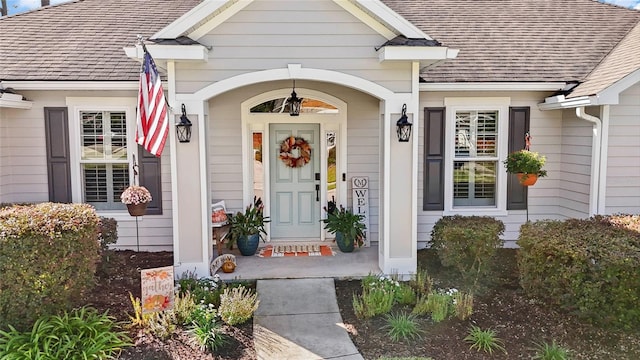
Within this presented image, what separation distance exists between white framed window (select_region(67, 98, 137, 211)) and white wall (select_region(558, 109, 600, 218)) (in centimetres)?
712

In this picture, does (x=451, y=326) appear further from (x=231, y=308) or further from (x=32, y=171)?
(x=32, y=171)

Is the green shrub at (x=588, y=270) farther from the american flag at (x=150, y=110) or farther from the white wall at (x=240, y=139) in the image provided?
the american flag at (x=150, y=110)

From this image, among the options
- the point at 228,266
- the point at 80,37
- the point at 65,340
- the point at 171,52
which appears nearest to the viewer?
the point at 65,340

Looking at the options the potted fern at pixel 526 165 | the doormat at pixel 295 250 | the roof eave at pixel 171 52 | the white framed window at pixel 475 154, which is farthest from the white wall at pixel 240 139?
the potted fern at pixel 526 165

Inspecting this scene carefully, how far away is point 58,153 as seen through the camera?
7414mm

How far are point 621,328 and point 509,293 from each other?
1291 millimetres

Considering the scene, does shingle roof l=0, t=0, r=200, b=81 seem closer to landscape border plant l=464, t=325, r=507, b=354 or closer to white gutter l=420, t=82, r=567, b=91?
white gutter l=420, t=82, r=567, b=91

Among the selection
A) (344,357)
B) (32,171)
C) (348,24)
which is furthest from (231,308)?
(32,171)

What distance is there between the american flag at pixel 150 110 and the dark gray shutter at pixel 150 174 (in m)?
2.42

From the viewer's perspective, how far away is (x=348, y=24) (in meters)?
6.04

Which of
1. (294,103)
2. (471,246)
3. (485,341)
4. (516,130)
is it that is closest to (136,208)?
(294,103)

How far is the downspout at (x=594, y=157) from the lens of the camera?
6926 mm

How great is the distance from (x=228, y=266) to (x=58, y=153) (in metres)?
3.45

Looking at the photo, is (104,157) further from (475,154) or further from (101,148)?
(475,154)
